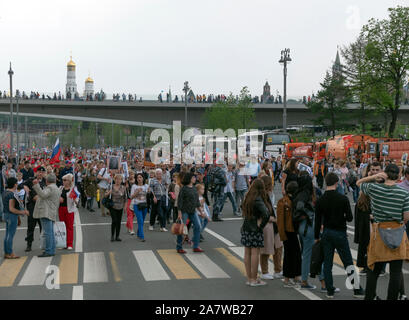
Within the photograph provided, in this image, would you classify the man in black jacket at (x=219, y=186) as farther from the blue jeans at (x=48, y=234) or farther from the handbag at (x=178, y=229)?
the blue jeans at (x=48, y=234)

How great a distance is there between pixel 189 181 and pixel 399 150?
27.1m

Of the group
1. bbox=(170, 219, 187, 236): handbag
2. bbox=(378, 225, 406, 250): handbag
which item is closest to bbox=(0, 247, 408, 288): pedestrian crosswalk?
bbox=(170, 219, 187, 236): handbag

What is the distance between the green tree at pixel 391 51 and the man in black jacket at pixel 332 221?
4665 centimetres

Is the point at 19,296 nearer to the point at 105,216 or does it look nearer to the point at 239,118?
the point at 105,216

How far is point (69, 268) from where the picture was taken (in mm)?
10750

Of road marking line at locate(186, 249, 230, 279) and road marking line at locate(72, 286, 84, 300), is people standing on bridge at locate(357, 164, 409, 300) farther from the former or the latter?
road marking line at locate(72, 286, 84, 300)

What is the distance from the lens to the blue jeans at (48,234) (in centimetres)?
1207

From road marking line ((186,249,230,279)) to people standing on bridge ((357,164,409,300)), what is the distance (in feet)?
10.9

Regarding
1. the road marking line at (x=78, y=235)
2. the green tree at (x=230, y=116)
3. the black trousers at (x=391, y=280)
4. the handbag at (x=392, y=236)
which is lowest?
the road marking line at (x=78, y=235)

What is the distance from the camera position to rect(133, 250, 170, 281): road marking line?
9953 mm

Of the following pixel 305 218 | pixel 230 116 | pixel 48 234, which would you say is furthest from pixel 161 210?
pixel 230 116

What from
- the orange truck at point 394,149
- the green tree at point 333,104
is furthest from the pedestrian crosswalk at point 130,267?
the green tree at point 333,104

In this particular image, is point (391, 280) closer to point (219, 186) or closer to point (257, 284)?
point (257, 284)

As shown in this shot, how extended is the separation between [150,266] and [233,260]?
1.63 m
